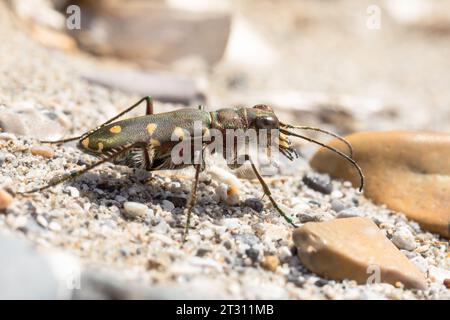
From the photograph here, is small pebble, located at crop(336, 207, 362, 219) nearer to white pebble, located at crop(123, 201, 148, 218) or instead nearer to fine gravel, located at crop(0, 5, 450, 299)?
fine gravel, located at crop(0, 5, 450, 299)

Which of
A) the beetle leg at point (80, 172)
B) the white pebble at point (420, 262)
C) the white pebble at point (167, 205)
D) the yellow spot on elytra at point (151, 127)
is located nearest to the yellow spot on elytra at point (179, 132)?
the yellow spot on elytra at point (151, 127)

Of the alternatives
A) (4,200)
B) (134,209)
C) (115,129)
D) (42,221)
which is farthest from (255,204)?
(4,200)

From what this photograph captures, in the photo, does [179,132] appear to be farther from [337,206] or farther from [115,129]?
[337,206]

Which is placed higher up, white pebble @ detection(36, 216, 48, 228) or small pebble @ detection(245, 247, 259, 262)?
white pebble @ detection(36, 216, 48, 228)

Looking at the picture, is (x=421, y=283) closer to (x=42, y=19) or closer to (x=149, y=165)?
(x=149, y=165)

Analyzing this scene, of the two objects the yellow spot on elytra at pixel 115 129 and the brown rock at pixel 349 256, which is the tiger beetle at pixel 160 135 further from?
the brown rock at pixel 349 256

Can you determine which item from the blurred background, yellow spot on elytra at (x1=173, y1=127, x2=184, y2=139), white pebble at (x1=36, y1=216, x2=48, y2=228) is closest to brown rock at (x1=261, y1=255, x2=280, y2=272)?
yellow spot on elytra at (x1=173, y1=127, x2=184, y2=139)
